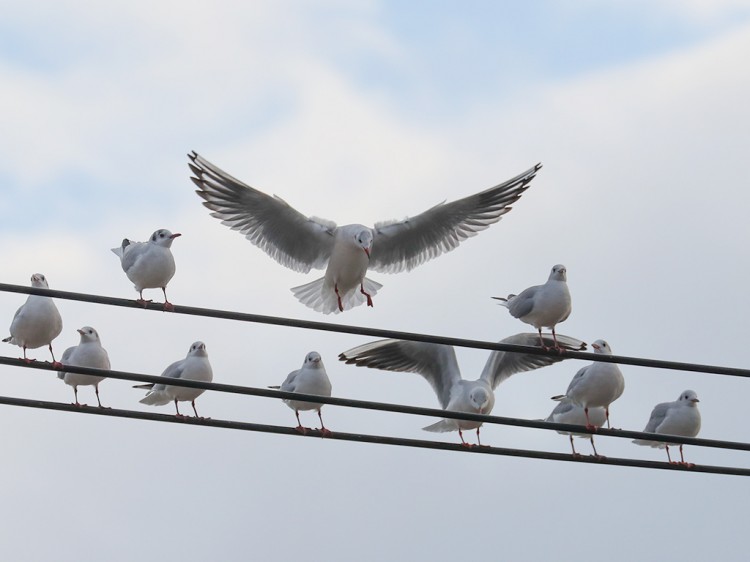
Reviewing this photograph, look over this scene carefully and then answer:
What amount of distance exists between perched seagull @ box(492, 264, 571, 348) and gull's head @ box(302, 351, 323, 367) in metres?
2.07

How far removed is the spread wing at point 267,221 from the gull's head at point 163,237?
1337 mm

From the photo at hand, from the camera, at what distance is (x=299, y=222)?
1267 centimetres

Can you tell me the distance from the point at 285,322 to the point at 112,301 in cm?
90

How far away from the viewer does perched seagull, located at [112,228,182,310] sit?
10516 millimetres

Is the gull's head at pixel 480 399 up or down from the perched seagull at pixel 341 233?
down

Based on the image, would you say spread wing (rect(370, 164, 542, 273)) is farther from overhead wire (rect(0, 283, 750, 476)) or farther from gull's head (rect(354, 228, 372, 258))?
overhead wire (rect(0, 283, 750, 476))

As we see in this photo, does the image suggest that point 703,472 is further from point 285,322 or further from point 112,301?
point 112,301

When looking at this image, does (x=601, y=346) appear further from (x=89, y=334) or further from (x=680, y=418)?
(x=89, y=334)

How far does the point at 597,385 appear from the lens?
36.0ft

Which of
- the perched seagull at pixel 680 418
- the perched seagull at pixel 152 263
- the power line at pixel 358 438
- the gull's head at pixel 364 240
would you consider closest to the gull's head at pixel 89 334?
the perched seagull at pixel 152 263

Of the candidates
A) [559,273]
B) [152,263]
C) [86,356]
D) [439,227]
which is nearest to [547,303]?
[559,273]

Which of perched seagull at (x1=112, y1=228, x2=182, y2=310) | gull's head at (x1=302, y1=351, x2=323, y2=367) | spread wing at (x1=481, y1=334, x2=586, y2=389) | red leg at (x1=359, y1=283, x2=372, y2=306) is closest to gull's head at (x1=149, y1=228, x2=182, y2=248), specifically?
perched seagull at (x1=112, y1=228, x2=182, y2=310)

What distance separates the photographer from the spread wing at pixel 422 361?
13.6 meters

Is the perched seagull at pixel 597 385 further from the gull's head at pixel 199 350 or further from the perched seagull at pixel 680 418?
the gull's head at pixel 199 350
